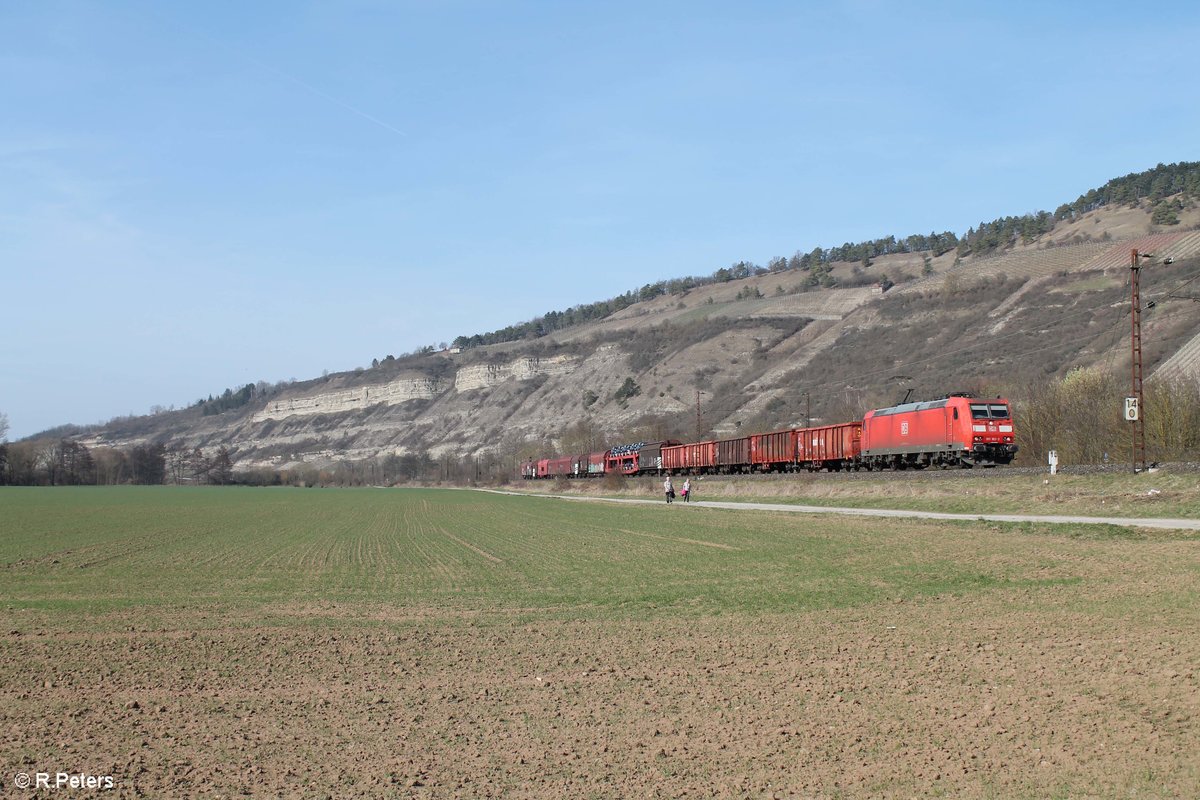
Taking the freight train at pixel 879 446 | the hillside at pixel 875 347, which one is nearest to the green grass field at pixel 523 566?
the freight train at pixel 879 446

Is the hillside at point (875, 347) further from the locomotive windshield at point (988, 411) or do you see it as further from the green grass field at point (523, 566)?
the green grass field at point (523, 566)

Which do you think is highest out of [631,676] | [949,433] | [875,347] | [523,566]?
[875,347]

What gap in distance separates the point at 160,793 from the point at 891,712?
21.5ft

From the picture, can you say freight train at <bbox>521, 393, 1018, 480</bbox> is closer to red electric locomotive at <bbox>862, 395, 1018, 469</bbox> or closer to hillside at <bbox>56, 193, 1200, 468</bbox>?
red electric locomotive at <bbox>862, 395, 1018, 469</bbox>

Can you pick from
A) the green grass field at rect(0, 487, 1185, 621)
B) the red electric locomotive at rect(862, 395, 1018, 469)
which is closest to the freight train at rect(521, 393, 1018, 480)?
the red electric locomotive at rect(862, 395, 1018, 469)

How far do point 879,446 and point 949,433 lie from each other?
7.56 m

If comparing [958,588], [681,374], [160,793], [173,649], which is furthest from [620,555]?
[681,374]

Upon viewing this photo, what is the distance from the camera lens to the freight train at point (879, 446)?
41.7m

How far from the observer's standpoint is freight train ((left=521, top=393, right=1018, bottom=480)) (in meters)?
41.7

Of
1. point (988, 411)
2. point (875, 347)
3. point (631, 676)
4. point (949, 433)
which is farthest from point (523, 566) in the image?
point (875, 347)

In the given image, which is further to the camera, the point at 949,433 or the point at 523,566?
the point at 949,433

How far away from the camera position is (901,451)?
47188 millimetres

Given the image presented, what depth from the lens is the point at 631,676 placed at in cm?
1123

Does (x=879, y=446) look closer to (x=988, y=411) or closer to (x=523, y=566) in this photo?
(x=988, y=411)
